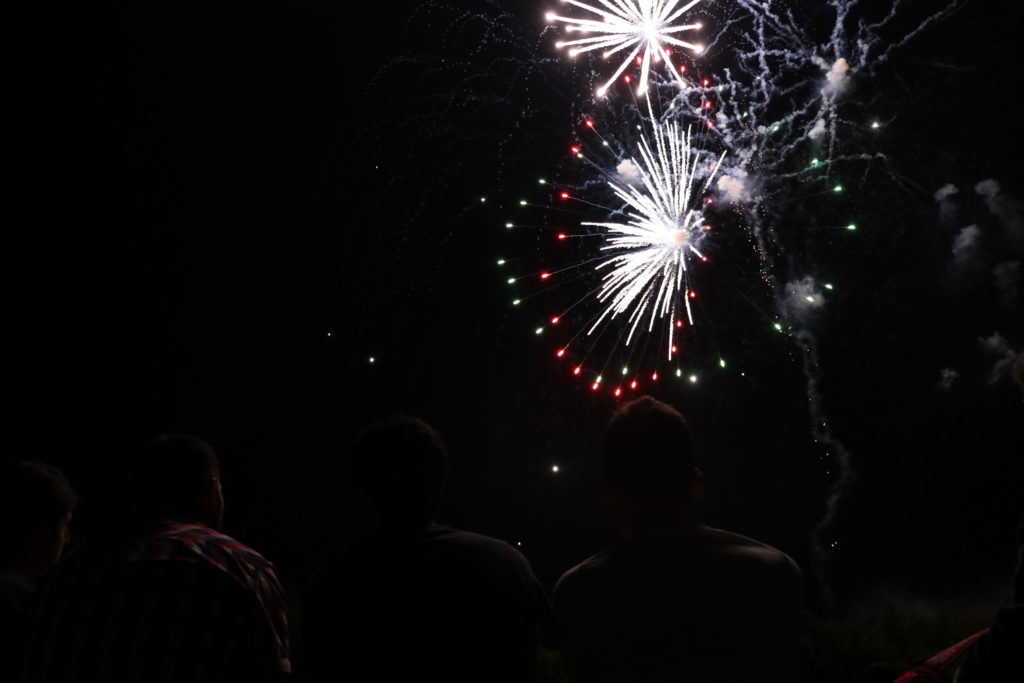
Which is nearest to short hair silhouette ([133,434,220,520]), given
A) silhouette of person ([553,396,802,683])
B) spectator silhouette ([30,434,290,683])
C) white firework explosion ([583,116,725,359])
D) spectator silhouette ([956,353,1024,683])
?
spectator silhouette ([30,434,290,683])

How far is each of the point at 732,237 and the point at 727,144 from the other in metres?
1.35

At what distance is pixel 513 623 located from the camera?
2.39 metres

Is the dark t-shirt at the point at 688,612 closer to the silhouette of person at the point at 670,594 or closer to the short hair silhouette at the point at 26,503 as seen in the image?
the silhouette of person at the point at 670,594

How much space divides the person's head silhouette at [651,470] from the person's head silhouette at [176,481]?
4.72ft

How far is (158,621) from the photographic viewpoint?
7.75 ft

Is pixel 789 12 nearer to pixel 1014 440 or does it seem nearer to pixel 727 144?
pixel 727 144

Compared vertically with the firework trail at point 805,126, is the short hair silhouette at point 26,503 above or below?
below

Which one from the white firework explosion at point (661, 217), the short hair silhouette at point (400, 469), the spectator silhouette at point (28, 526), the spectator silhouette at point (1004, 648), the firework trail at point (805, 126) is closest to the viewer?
the spectator silhouette at point (1004, 648)

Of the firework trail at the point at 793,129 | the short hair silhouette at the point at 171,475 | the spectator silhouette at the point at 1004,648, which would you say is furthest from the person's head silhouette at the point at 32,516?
the firework trail at the point at 793,129

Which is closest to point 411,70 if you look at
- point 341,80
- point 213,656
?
point 341,80

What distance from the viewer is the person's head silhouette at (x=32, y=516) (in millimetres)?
3006

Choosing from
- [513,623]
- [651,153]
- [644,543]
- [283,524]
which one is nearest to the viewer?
[644,543]

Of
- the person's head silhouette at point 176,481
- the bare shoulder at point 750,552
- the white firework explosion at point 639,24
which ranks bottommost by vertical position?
the person's head silhouette at point 176,481

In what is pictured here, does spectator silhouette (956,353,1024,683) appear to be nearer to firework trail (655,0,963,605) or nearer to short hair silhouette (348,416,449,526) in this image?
short hair silhouette (348,416,449,526)
